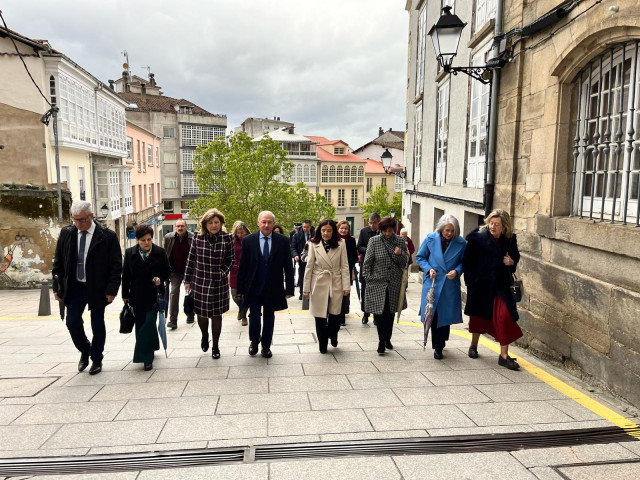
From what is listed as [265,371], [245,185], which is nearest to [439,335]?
[265,371]

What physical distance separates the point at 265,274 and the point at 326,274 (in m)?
0.74

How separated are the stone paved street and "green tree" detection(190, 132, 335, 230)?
28429 millimetres

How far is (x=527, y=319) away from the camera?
6203 millimetres

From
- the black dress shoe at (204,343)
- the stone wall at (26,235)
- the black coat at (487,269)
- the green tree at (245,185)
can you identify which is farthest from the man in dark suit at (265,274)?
the green tree at (245,185)

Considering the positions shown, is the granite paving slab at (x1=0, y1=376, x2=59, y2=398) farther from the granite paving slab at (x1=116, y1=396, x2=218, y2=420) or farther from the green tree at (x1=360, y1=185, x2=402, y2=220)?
the green tree at (x1=360, y1=185, x2=402, y2=220)

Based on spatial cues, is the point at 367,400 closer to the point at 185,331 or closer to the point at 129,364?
the point at 129,364

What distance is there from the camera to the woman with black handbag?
17.4 ft

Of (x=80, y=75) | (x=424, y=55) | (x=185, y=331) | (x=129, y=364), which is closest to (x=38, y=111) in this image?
(x=80, y=75)

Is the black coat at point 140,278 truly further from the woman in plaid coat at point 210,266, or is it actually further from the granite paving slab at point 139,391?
the granite paving slab at point 139,391

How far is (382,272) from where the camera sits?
5.90 metres

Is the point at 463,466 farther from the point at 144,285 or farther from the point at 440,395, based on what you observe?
the point at 144,285

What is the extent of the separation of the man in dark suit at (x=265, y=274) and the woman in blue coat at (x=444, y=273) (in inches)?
66.9

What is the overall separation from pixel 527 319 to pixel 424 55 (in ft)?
37.8

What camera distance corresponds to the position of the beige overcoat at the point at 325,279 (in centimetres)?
586
